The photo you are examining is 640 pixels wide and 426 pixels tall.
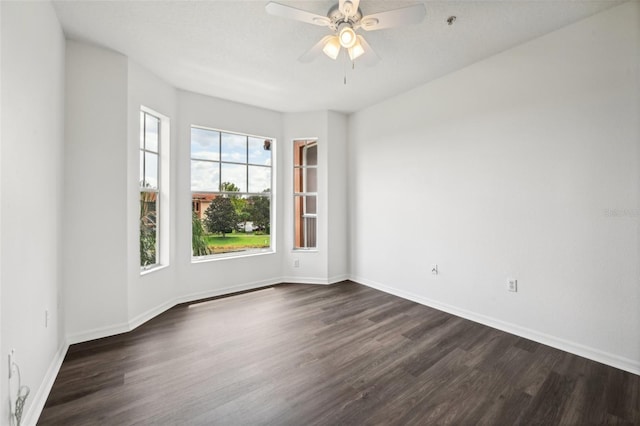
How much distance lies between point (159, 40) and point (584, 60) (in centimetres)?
365

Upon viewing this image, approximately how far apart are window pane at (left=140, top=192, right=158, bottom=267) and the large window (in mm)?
492

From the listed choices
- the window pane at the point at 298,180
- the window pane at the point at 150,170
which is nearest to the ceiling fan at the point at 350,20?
the window pane at the point at 150,170

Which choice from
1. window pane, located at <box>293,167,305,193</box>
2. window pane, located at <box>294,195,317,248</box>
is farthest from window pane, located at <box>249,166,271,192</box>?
window pane, located at <box>294,195,317,248</box>

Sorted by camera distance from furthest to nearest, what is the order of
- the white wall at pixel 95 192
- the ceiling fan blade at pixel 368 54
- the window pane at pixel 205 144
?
the window pane at pixel 205 144 → the white wall at pixel 95 192 → the ceiling fan blade at pixel 368 54

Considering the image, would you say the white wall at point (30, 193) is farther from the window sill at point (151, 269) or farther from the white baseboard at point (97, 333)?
the window sill at point (151, 269)

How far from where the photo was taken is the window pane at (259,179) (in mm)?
4164

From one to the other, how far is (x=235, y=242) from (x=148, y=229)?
1.18m

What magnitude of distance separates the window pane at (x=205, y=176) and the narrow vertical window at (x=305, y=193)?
1.23 metres

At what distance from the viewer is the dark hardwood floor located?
5.36ft

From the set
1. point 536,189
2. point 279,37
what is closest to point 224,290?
point 279,37

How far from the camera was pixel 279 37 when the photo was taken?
2377 mm

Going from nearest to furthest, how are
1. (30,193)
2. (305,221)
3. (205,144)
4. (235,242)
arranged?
(30,193)
(205,144)
(235,242)
(305,221)

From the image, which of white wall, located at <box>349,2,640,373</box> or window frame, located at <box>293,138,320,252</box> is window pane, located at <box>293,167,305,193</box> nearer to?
window frame, located at <box>293,138,320,252</box>

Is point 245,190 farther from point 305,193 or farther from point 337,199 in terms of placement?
point 337,199
